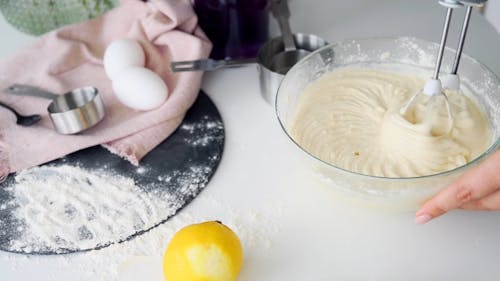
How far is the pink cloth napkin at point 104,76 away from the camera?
0.92 meters

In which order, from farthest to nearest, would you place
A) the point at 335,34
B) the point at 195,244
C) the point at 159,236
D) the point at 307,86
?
the point at 335,34 → the point at 307,86 → the point at 159,236 → the point at 195,244

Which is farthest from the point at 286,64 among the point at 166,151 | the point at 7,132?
the point at 7,132

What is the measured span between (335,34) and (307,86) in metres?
0.32

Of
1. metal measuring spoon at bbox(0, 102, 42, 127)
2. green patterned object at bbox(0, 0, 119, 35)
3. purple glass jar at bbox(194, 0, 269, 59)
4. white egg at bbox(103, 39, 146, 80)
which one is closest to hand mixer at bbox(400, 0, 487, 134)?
purple glass jar at bbox(194, 0, 269, 59)

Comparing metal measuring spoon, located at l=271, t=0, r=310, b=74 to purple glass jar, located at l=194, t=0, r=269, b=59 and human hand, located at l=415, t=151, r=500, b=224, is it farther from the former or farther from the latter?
human hand, located at l=415, t=151, r=500, b=224

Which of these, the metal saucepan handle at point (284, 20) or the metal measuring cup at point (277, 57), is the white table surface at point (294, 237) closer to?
the metal measuring cup at point (277, 57)

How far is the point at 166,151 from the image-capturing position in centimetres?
92

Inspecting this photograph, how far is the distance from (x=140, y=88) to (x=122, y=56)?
0.11 m

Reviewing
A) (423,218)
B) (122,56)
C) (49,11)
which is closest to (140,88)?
(122,56)

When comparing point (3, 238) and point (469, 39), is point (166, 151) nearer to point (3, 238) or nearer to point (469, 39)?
point (3, 238)

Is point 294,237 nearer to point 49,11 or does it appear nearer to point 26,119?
point 26,119

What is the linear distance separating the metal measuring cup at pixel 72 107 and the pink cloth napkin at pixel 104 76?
0.02 meters

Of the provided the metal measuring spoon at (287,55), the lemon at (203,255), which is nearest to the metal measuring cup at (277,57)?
the metal measuring spoon at (287,55)

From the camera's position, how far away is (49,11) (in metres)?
1.24
